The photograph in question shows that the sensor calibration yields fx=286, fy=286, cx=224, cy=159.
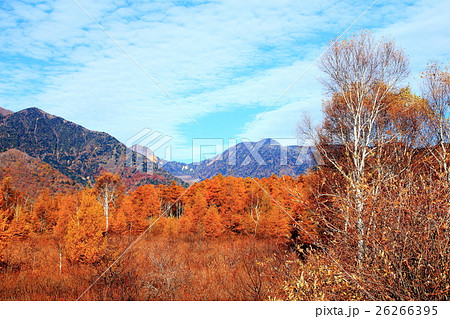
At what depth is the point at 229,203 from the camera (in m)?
41.4

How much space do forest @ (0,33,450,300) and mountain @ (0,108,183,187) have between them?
2.04m

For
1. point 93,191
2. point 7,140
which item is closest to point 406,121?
point 93,191

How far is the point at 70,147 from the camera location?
51.2 feet

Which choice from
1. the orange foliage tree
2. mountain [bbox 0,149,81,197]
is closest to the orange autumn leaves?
the orange foliage tree

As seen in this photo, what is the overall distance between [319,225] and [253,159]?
16.9 metres

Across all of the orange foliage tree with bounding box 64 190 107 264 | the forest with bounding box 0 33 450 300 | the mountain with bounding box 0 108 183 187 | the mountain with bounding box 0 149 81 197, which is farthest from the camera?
the orange foliage tree with bounding box 64 190 107 264

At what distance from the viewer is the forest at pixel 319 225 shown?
3.47 meters

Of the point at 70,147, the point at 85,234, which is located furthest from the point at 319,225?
the point at 85,234

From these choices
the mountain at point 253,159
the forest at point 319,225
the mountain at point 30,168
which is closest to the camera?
the forest at point 319,225

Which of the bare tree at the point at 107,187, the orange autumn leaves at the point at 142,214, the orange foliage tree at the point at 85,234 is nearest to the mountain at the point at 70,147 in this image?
the bare tree at the point at 107,187

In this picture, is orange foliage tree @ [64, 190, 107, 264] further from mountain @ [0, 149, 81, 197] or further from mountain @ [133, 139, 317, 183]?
mountain @ [133, 139, 317, 183]

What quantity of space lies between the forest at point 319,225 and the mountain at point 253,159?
167cm

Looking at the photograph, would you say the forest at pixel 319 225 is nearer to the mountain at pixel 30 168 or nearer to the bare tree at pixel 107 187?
the bare tree at pixel 107 187

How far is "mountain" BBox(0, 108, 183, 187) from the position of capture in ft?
47.2
